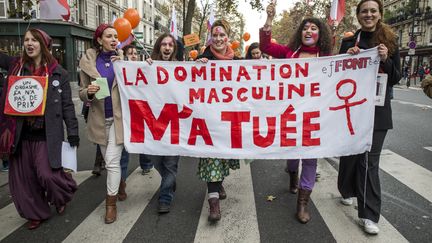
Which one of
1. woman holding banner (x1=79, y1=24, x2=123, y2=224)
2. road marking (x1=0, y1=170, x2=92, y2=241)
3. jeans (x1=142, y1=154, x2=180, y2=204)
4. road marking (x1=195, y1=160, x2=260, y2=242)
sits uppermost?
woman holding banner (x1=79, y1=24, x2=123, y2=224)

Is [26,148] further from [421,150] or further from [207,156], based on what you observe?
[421,150]

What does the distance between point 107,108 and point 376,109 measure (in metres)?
2.68

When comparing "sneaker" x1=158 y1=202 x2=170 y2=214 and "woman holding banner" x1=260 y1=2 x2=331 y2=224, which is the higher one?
"woman holding banner" x1=260 y1=2 x2=331 y2=224

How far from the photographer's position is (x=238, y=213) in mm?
3723

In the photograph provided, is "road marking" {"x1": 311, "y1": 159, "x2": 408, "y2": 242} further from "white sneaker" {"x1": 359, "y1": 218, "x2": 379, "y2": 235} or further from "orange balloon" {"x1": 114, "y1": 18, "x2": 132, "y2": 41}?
"orange balloon" {"x1": 114, "y1": 18, "x2": 132, "y2": 41}

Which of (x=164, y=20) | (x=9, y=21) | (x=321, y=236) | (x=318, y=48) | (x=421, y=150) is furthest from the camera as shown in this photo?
(x=164, y=20)

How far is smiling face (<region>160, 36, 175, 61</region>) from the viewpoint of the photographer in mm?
3883

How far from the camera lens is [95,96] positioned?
3.38m

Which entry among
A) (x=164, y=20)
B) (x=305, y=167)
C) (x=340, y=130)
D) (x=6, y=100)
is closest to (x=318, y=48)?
(x=340, y=130)

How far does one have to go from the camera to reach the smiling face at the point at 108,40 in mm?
3604

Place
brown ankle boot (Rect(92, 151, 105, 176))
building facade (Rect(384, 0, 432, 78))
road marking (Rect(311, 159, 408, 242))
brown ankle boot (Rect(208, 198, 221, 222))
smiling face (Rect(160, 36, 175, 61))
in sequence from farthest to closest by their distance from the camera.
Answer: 1. building facade (Rect(384, 0, 432, 78))
2. brown ankle boot (Rect(92, 151, 105, 176))
3. smiling face (Rect(160, 36, 175, 61))
4. brown ankle boot (Rect(208, 198, 221, 222))
5. road marking (Rect(311, 159, 408, 242))

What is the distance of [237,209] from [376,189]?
1.40 meters

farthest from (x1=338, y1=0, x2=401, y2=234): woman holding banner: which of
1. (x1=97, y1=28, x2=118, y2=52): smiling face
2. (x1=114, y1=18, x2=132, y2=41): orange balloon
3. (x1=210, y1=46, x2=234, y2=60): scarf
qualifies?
(x1=114, y1=18, x2=132, y2=41): orange balloon

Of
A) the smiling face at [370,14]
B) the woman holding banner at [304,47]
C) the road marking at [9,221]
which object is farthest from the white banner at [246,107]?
the road marking at [9,221]
